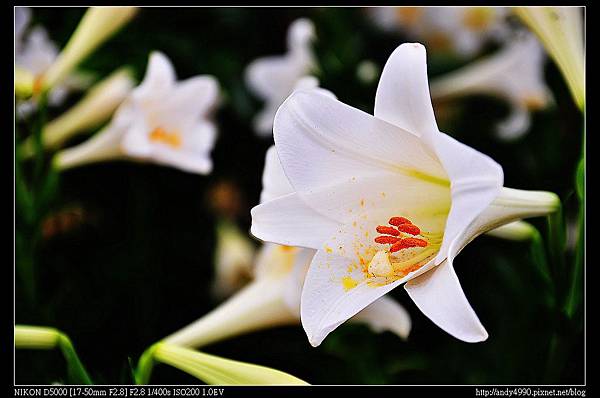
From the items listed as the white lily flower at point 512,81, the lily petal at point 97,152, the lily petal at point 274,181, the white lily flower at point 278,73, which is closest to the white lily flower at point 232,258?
the white lily flower at point 278,73

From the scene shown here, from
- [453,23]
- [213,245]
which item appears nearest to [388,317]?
[213,245]

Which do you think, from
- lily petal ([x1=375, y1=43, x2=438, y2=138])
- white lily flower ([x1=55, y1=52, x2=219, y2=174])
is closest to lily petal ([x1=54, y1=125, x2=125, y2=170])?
white lily flower ([x1=55, y1=52, x2=219, y2=174])

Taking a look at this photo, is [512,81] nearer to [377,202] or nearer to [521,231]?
[521,231]

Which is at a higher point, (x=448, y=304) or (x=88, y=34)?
(x=88, y=34)

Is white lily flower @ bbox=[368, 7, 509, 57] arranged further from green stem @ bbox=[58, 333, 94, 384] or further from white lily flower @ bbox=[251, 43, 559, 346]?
green stem @ bbox=[58, 333, 94, 384]

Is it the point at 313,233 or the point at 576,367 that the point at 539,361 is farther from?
the point at 313,233

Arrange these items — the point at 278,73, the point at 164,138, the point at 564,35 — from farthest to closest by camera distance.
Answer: the point at 278,73 < the point at 164,138 < the point at 564,35

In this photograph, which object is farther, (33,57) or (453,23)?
(453,23)
